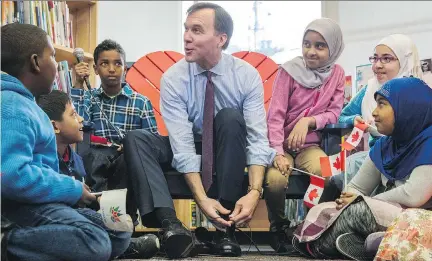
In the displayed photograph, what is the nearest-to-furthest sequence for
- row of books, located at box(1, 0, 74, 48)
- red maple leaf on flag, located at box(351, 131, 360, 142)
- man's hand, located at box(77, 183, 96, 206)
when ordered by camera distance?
man's hand, located at box(77, 183, 96, 206) < red maple leaf on flag, located at box(351, 131, 360, 142) < row of books, located at box(1, 0, 74, 48)

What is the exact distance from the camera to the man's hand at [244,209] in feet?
6.56

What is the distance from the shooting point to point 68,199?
1608 mm

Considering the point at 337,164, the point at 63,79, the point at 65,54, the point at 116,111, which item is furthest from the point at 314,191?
the point at 65,54

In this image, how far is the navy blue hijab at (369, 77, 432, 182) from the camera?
1.92m

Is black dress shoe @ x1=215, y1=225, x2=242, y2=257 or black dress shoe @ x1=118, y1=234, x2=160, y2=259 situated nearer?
black dress shoe @ x1=118, y1=234, x2=160, y2=259

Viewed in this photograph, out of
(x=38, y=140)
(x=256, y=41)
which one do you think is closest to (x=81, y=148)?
(x=38, y=140)

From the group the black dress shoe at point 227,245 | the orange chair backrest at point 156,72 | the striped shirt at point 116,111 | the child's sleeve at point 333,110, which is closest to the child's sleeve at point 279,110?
the child's sleeve at point 333,110

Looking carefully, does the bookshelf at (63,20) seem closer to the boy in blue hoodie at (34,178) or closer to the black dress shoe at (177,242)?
the boy in blue hoodie at (34,178)

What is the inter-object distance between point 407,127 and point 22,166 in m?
1.12

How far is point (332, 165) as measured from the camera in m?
2.17

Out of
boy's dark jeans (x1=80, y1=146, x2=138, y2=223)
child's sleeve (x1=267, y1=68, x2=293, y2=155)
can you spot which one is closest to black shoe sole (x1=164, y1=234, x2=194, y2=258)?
boy's dark jeans (x1=80, y1=146, x2=138, y2=223)

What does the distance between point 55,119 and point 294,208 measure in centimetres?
158

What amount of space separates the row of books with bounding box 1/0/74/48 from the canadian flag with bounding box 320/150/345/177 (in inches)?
57.9

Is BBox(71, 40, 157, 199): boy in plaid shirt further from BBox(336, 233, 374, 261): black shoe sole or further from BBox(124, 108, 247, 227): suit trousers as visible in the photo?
BBox(336, 233, 374, 261): black shoe sole
